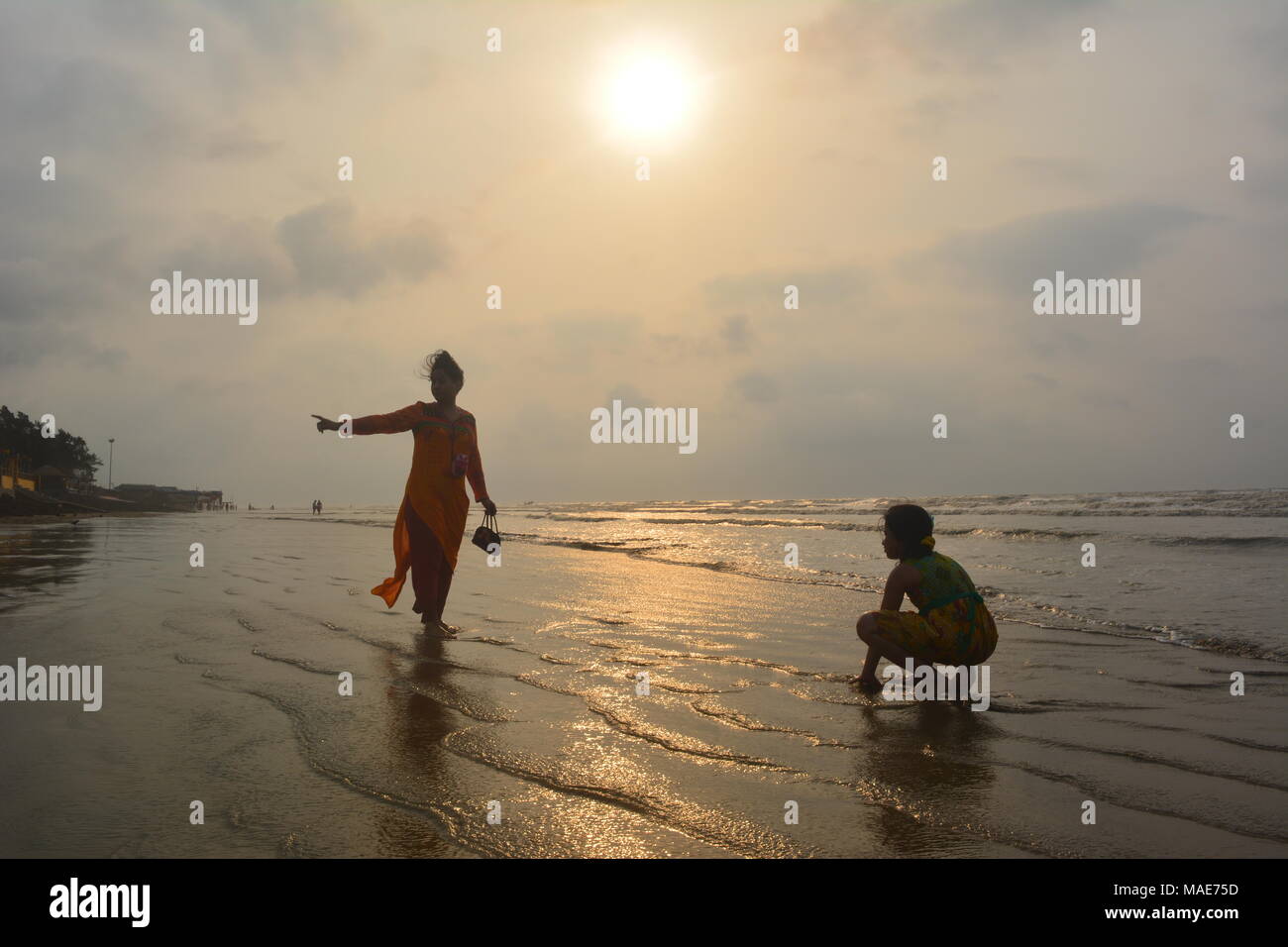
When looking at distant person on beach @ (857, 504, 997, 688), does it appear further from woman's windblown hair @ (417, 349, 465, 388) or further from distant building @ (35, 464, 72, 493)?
distant building @ (35, 464, 72, 493)

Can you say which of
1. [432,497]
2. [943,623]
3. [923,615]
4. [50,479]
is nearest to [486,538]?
[432,497]

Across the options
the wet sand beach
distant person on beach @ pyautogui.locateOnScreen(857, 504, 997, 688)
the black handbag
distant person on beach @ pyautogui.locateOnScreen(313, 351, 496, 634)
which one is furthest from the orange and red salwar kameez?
distant person on beach @ pyautogui.locateOnScreen(857, 504, 997, 688)

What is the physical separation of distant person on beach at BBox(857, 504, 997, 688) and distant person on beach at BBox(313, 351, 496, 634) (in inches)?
147

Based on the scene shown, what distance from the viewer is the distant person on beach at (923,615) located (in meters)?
4.92

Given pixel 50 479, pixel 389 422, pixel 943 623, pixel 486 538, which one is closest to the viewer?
pixel 943 623

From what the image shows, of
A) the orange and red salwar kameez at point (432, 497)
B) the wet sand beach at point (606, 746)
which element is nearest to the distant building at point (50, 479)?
the orange and red salwar kameez at point (432, 497)

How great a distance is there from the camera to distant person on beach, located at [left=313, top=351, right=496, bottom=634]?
284 inches

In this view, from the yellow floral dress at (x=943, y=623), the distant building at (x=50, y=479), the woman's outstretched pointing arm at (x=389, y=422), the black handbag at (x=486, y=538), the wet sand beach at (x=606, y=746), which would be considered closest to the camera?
the wet sand beach at (x=606, y=746)

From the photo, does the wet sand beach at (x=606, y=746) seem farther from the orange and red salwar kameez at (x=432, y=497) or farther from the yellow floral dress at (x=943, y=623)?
the orange and red salwar kameez at (x=432, y=497)

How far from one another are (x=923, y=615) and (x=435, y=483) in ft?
14.1

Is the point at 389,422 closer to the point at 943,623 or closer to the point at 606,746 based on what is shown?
the point at 606,746

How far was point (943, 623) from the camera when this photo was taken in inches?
194
